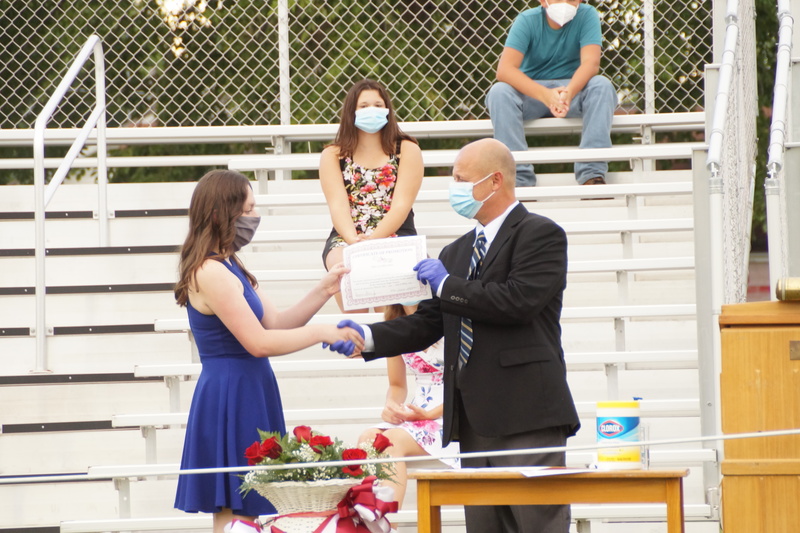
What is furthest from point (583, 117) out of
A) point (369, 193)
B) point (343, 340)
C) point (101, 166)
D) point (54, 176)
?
point (343, 340)

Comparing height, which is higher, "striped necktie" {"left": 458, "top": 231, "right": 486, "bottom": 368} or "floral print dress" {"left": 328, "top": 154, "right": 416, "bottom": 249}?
"floral print dress" {"left": 328, "top": 154, "right": 416, "bottom": 249}

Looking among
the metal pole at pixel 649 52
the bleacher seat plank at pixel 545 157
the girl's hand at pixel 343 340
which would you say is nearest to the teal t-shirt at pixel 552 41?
the bleacher seat plank at pixel 545 157

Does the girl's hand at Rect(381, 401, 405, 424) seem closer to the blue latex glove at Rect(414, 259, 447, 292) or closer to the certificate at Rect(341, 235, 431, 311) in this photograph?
the certificate at Rect(341, 235, 431, 311)

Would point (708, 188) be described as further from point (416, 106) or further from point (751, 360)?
point (416, 106)

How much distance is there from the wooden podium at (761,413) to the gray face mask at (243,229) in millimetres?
1473

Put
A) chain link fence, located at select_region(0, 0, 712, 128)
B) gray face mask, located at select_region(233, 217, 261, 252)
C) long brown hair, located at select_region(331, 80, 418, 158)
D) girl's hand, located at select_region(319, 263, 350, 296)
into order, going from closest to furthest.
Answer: gray face mask, located at select_region(233, 217, 261, 252) → girl's hand, located at select_region(319, 263, 350, 296) → long brown hair, located at select_region(331, 80, 418, 158) → chain link fence, located at select_region(0, 0, 712, 128)

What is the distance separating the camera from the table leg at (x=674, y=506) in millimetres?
2878

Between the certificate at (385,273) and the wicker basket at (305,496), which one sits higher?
the certificate at (385,273)

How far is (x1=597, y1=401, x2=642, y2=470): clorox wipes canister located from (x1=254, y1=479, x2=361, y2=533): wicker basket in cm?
67

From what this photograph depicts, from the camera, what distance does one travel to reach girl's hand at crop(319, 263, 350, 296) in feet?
13.4

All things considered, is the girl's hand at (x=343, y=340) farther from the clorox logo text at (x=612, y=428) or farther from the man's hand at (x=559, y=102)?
the man's hand at (x=559, y=102)

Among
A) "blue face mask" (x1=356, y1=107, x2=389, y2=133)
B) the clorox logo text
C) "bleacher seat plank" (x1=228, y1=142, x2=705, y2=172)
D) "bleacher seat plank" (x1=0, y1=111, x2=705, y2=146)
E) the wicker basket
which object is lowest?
the wicker basket

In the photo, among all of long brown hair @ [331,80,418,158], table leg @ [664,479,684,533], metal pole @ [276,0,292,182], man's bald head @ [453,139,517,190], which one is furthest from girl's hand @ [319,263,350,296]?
metal pole @ [276,0,292,182]

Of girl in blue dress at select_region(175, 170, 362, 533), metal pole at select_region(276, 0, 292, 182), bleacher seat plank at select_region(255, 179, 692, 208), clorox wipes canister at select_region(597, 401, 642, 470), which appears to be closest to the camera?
clorox wipes canister at select_region(597, 401, 642, 470)
